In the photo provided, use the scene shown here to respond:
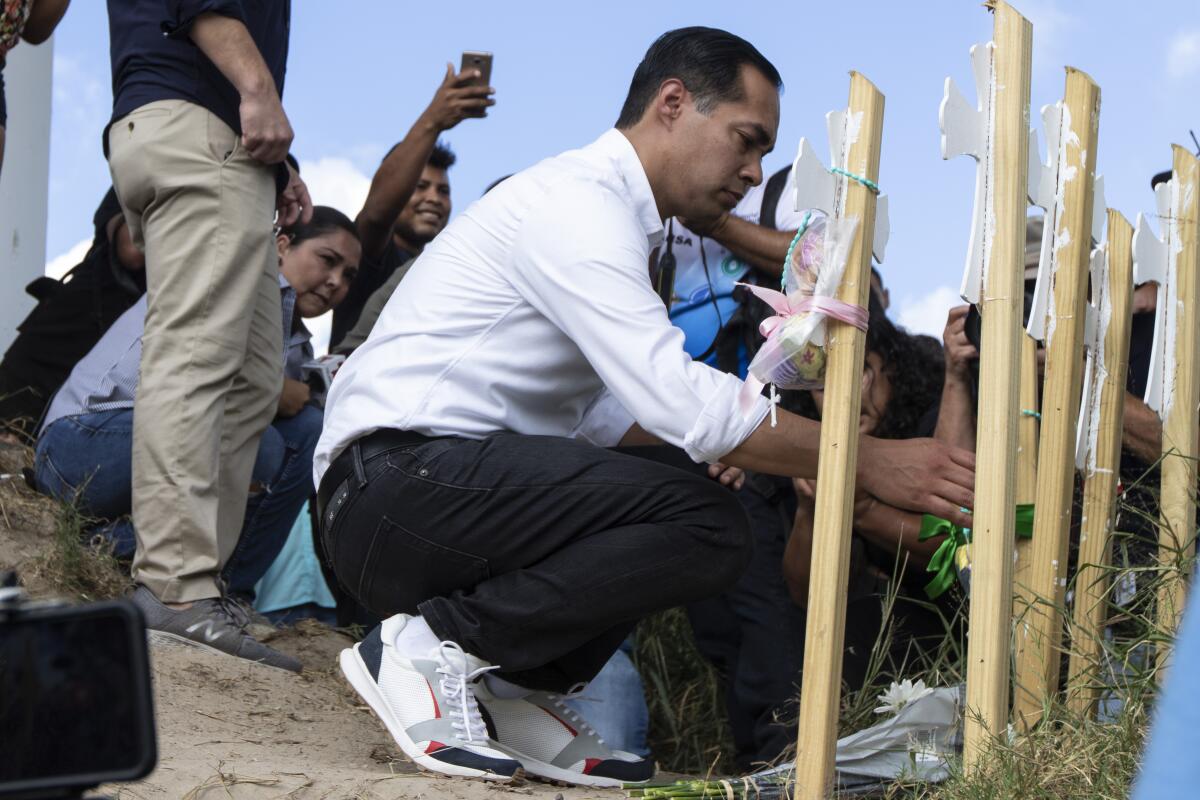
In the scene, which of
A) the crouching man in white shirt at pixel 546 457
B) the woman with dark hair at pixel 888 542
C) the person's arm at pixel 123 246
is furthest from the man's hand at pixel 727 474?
the person's arm at pixel 123 246

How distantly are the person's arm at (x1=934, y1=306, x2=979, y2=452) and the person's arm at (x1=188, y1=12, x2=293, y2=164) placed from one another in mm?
1663

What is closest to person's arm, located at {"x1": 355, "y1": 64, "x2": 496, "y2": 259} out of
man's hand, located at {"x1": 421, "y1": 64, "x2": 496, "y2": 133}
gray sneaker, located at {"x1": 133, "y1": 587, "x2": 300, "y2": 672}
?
man's hand, located at {"x1": 421, "y1": 64, "x2": 496, "y2": 133}

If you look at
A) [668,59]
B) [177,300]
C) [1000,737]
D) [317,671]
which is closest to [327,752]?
[317,671]

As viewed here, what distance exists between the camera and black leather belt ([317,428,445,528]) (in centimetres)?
284

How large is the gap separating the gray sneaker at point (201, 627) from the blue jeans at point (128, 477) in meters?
0.41

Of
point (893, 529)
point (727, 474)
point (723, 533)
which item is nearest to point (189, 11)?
point (727, 474)

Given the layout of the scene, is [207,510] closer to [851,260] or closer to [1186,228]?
[851,260]

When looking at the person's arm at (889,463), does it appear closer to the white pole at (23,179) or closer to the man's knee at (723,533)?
the man's knee at (723,533)

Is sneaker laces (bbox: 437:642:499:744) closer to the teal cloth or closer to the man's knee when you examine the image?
the man's knee

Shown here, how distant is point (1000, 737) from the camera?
87.8 inches

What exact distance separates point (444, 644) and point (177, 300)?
116 centimetres

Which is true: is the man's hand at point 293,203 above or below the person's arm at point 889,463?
above

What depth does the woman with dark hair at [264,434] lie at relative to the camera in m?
3.72

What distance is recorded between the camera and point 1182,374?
9.86 feet
